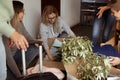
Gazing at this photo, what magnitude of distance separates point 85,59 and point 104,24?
4.76 ft

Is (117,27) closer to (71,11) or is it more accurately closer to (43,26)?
(43,26)

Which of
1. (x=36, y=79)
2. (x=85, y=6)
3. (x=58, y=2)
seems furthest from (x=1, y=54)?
(x=85, y=6)

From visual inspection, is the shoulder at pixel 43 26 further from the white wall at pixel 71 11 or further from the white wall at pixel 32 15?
the white wall at pixel 71 11

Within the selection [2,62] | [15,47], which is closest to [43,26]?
[15,47]

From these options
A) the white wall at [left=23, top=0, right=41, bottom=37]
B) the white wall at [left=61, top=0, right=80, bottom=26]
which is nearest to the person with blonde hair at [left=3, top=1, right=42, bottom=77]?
the white wall at [left=23, top=0, right=41, bottom=37]

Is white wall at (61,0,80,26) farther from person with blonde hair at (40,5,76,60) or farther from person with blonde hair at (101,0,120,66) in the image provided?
person with blonde hair at (101,0,120,66)

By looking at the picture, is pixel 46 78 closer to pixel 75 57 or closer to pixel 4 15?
pixel 75 57

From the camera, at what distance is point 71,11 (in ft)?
16.7

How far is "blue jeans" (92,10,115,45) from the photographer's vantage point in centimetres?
296

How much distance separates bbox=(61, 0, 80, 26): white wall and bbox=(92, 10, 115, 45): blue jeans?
157cm

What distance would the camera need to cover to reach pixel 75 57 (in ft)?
5.85

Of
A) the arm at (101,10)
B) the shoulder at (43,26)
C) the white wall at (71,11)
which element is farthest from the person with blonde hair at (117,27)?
the white wall at (71,11)

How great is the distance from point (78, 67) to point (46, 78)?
219mm

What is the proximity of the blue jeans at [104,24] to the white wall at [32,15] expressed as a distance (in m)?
1.00
